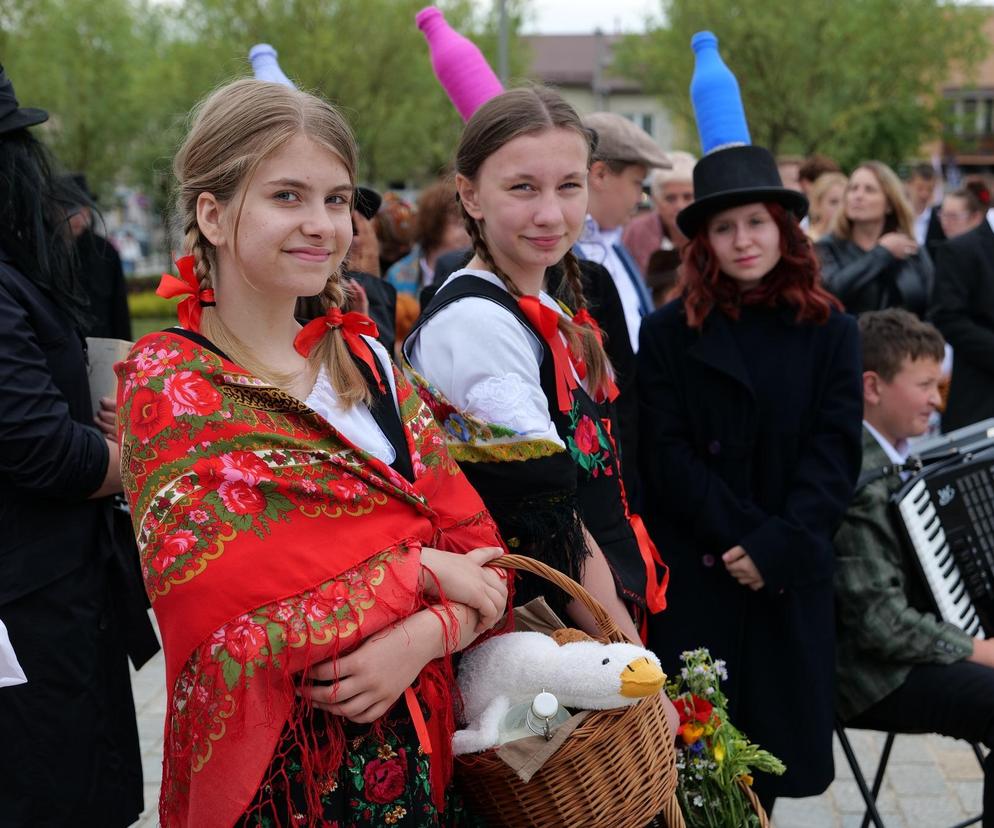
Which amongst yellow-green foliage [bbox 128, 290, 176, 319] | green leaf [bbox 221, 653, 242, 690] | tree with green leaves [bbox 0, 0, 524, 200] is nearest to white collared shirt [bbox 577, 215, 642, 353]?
green leaf [bbox 221, 653, 242, 690]

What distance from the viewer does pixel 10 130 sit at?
250cm

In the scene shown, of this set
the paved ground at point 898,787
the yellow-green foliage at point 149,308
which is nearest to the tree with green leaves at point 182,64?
the yellow-green foliage at point 149,308

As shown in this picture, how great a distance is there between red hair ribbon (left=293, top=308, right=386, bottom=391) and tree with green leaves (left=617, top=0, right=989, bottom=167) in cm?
2387

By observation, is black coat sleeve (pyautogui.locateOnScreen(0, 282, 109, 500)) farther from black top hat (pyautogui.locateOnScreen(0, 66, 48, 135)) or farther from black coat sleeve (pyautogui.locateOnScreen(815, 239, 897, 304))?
black coat sleeve (pyautogui.locateOnScreen(815, 239, 897, 304))

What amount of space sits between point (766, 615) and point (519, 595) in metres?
1.12

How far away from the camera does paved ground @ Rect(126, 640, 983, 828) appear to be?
391 centimetres

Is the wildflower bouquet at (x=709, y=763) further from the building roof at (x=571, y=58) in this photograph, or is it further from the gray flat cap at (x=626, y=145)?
the building roof at (x=571, y=58)

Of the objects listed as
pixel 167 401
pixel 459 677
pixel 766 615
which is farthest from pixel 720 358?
pixel 167 401

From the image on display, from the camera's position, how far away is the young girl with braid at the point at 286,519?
1740mm

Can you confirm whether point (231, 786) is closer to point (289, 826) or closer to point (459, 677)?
point (289, 826)

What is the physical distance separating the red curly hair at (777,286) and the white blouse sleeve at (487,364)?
102cm

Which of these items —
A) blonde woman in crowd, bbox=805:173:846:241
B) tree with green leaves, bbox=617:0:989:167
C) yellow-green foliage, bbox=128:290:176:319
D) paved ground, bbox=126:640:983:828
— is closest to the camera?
paved ground, bbox=126:640:983:828

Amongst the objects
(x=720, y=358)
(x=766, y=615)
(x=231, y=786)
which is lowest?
(x=766, y=615)

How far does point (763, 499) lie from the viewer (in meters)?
3.11
